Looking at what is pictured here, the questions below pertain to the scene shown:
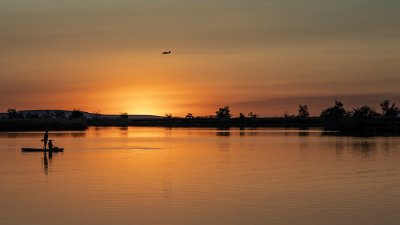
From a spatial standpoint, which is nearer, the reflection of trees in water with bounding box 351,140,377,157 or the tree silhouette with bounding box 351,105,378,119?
the reflection of trees in water with bounding box 351,140,377,157

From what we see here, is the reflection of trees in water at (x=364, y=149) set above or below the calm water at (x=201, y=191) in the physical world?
above

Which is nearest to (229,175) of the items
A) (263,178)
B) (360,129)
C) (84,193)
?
(263,178)

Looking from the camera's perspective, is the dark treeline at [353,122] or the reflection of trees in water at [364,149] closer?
the reflection of trees in water at [364,149]

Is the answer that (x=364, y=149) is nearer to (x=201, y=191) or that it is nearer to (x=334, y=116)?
(x=201, y=191)

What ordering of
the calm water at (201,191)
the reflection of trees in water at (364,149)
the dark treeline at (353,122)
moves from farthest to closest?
the dark treeline at (353,122) < the reflection of trees in water at (364,149) < the calm water at (201,191)

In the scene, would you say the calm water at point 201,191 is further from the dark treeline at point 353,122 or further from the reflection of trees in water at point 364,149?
the dark treeline at point 353,122

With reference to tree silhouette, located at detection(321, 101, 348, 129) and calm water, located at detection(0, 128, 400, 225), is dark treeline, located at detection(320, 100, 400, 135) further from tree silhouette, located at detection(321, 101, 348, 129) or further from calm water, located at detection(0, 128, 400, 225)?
calm water, located at detection(0, 128, 400, 225)

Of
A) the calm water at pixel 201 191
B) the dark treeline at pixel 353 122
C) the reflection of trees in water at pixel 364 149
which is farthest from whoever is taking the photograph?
the dark treeline at pixel 353 122

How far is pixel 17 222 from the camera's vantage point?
1956 centimetres

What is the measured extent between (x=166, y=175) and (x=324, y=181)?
29.7ft

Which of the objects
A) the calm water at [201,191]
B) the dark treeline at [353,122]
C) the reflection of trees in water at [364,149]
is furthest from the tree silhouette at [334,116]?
the calm water at [201,191]

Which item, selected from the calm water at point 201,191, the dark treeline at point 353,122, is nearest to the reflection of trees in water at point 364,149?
the calm water at point 201,191

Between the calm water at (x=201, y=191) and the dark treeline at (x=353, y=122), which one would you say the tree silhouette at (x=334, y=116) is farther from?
the calm water at (x=201, y=191)

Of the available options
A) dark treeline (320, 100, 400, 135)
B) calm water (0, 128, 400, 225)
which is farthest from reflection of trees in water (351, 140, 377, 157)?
dark treeline (320, 100, 400, 135)
